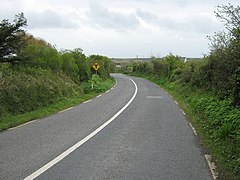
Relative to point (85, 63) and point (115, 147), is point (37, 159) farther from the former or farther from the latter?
point (85, 63)

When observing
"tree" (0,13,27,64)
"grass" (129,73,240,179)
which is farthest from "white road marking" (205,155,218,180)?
"tree" (0,13,27,64)

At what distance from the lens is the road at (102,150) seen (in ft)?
22.8

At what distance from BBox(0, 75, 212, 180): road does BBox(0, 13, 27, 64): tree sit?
16.3 feet

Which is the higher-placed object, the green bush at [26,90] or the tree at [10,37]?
the tree at [10,37]

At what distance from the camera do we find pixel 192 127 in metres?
13.3

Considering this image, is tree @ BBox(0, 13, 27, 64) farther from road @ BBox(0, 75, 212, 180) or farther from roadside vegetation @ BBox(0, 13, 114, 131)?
road @ BBox(0, 75, 212, 180)

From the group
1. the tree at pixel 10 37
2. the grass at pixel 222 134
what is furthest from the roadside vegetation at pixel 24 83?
the grass at pixel 222 134

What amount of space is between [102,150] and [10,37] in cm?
1046

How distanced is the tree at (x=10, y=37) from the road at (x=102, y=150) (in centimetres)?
497

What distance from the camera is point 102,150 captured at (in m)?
8.87

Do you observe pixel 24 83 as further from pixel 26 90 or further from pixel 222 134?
pixel 222 134

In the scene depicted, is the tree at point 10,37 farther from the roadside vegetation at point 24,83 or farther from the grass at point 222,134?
the grass at point 222,134

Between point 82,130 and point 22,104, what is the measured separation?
5.09 m

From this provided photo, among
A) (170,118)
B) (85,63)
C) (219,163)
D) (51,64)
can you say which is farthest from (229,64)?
(85,63)
